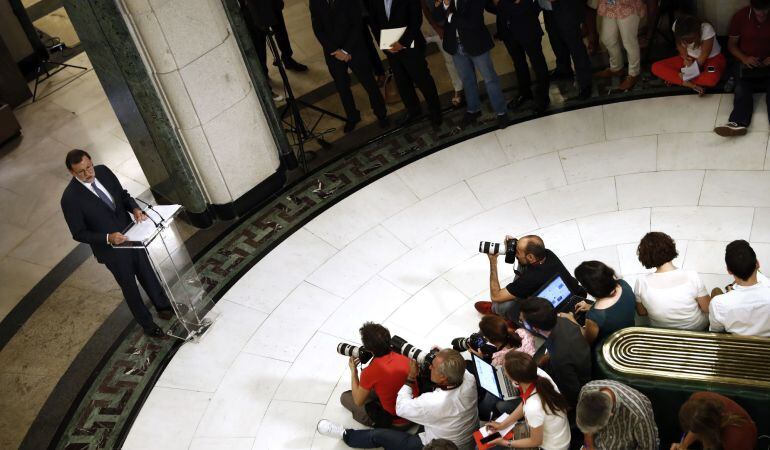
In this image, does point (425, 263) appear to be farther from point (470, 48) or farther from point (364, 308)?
point (470, 48)

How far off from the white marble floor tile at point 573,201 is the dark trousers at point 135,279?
116 inches

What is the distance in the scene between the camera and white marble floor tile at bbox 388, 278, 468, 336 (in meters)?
5.62

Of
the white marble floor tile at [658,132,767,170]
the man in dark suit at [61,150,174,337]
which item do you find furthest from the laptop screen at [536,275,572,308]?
the man in dark suit at [61,150,174,337]

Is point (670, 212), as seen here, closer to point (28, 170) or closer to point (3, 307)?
point (3, 307)

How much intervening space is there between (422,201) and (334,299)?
1.22 metres

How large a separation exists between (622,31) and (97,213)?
4.56 metres

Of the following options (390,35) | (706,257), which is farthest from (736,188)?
(390,35)

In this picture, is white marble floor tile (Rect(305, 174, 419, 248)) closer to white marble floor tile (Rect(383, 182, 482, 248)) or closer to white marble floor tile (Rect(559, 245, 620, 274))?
white marble floor tile (Rect(383, 182, 482, 248))

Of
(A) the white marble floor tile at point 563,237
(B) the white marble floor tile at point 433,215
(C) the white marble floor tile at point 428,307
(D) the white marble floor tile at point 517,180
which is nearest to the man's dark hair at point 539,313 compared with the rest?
(C) the white marble floor tile at point 428,307

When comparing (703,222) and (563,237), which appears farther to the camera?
(563,237)

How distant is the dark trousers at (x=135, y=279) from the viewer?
18.9ft

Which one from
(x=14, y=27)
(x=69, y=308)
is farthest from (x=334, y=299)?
(x=14, y=27)

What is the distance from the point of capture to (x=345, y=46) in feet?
23.7

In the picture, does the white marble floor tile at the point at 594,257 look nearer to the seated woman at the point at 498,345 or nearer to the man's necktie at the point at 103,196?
the seated woman at the point at 498,345
